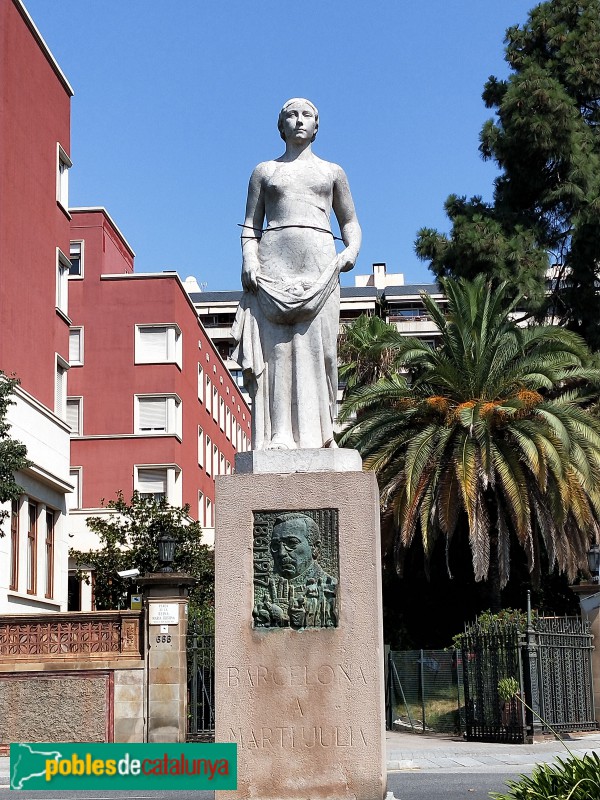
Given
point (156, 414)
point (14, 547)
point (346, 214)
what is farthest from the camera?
point (156, 414)

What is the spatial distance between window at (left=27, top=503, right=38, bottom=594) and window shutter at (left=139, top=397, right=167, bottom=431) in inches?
515

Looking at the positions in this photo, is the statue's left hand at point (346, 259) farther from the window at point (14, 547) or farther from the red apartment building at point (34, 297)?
the window at point (14, 547)

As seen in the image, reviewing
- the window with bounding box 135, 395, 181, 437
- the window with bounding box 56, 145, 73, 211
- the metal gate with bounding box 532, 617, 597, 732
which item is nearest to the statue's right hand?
the metal gate with bounding box 532, 617, 597, 732

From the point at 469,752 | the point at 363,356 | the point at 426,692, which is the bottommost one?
the point at 469,752

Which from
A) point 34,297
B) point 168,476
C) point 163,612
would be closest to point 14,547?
point 34,297

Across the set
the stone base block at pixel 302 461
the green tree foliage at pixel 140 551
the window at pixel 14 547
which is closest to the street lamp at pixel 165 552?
the window at pixel 14 547

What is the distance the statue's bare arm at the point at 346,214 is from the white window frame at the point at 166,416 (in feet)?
108

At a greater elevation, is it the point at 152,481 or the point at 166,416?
the point at 166,416

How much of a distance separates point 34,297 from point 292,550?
22.4 m

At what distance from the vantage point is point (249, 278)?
9305mm

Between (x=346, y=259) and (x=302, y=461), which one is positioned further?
(x=346, y=259)

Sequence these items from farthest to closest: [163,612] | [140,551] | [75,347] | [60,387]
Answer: [75,347], [60,387], [140,551], [163,612]

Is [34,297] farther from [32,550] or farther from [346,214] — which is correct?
[346,214]

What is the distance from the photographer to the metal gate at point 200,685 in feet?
67.7
